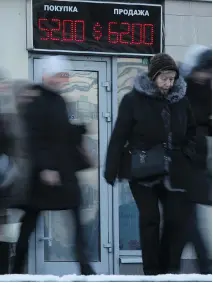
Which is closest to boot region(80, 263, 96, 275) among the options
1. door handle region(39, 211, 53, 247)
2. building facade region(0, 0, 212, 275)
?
building facade region(0, 0, 212, 275)

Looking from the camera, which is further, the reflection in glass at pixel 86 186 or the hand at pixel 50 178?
the reflection in glass at pixel 86 186

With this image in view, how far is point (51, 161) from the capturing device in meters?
5.61

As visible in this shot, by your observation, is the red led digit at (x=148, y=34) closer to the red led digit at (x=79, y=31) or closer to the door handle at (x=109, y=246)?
the red led digit at (x=79, y=31)

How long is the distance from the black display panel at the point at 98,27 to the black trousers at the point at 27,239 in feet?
7.44

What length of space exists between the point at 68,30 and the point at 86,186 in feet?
4.88

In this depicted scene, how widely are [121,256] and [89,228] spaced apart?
415 mm

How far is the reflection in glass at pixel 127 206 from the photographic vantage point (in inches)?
313

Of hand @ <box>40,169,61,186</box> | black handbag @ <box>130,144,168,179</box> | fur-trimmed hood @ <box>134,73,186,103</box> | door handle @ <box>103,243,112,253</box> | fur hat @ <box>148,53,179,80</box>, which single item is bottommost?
door handle @ <box>103,243,112,253</box>

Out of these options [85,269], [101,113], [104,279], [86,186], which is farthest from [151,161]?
[101,113]

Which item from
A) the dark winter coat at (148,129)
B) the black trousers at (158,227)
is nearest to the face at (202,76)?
the dark winter coat at (148,129)

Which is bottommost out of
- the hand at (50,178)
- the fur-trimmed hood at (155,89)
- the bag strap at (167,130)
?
the hand at (50,178)

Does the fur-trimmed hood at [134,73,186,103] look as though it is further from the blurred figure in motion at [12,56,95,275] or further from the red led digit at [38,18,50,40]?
the red led digit at [38,18,50,40]

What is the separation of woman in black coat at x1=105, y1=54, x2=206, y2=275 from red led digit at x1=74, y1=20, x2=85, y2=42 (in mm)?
2207

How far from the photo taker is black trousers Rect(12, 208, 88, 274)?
18.9ft
